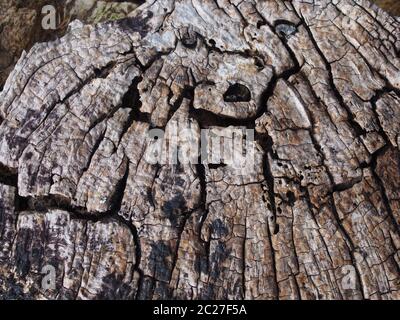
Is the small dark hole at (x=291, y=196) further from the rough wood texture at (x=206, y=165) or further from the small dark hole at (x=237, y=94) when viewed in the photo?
the small dark hole at (x=237, y=94)

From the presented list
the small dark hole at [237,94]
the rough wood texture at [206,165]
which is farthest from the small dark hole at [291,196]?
the small dark hole at [237,94]

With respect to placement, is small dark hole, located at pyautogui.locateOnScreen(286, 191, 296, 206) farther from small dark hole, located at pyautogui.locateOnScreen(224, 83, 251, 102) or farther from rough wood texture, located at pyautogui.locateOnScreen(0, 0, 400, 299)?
small dark hole, located at pyautogui.locateOnScreen(224, 83, 251, 102)

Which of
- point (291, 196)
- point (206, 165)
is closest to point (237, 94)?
point (206, 165)

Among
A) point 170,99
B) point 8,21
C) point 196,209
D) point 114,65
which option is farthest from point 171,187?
point 8,21

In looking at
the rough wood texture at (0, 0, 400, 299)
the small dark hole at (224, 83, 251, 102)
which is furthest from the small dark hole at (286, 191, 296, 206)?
the small dark hole at (224, 83, 251, 102)

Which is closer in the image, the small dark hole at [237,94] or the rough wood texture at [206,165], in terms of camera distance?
the rough wood texture at [206,165]

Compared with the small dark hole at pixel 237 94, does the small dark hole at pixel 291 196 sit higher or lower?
lower
